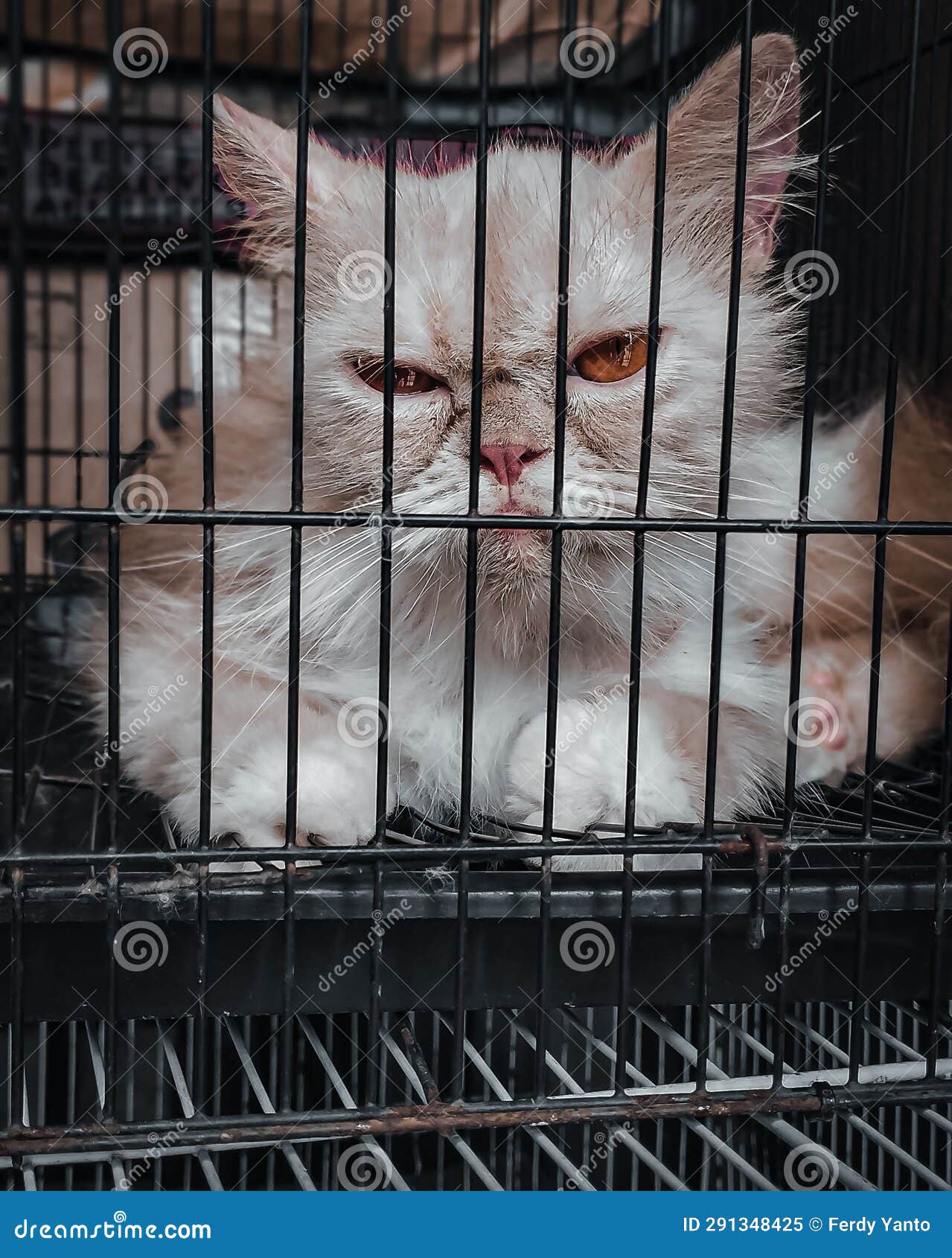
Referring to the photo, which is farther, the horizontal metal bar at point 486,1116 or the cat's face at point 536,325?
the cat's face at point 536,325

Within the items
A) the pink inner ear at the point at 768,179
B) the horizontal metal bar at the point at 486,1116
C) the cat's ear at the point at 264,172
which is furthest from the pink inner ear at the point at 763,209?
the horizontal metal bar at the point at 486,1116

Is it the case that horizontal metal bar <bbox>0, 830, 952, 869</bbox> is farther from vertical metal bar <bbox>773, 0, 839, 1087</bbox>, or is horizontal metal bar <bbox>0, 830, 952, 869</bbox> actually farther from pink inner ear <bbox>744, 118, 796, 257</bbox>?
pink inner ear <bbox>744, 118, 796, 257</bbox>

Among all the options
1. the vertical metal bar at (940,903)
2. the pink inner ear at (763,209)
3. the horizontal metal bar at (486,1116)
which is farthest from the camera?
the pink inner ear at (763,209)

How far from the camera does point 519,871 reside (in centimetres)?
86

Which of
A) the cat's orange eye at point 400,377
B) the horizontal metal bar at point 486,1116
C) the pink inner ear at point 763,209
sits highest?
the pink inner ear at point 763,209

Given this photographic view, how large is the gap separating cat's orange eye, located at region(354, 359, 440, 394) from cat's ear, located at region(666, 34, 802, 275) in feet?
1.04

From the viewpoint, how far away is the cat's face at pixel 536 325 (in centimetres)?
92

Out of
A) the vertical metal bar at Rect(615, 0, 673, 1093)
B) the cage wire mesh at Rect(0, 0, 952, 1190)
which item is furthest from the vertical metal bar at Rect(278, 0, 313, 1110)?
the vertical metal bar at Rect(615, 0, 673, 1093)

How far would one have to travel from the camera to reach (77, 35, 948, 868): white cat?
93 cm

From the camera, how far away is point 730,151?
0.99 m

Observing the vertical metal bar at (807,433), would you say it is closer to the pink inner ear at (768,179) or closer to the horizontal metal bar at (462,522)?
the horizontal metal bar at (462,522)

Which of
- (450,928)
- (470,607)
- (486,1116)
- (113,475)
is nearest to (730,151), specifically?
(470,607)

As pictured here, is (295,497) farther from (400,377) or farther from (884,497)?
(884,497)

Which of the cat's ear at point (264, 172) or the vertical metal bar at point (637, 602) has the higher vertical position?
the cat's ear at point (264, 172)
